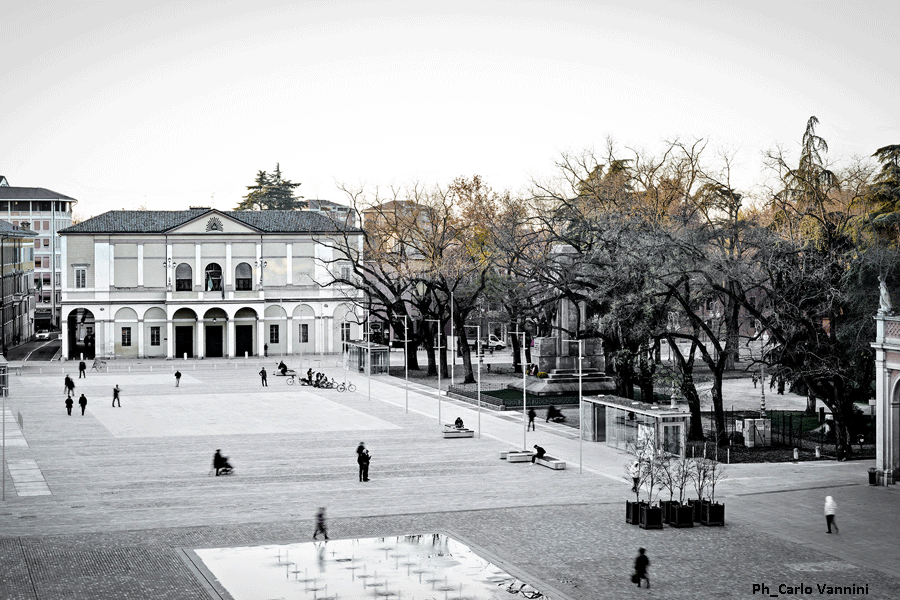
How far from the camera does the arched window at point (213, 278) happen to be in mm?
90875

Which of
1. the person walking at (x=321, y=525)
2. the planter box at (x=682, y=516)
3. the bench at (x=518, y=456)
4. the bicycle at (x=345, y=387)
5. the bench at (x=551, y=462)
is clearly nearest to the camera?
the person walking at (x=321, y=525)

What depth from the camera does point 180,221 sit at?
91.5 m

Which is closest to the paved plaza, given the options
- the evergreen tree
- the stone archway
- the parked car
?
the stone archway

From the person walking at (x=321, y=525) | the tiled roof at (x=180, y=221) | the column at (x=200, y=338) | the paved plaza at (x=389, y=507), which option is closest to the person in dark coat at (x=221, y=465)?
the paved plaza at (x=389, y=507)

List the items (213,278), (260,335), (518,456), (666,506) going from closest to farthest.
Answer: (666,506)
(518,456)
(213,278)
(260,335)

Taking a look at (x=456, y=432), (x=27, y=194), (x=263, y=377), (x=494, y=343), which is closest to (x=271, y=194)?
(x=27, y=194)

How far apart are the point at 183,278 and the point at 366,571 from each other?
70.5m

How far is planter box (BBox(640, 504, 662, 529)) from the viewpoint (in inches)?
1113

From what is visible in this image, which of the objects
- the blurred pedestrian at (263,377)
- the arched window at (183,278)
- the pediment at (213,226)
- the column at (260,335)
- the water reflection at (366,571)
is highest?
the pediment at (213,226)

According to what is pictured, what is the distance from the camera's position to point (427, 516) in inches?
1175

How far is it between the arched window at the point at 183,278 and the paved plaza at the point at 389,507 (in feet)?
125

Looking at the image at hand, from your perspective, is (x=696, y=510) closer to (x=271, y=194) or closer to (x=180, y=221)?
(x=180, y=221)

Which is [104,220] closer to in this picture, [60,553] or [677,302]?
[677,302]

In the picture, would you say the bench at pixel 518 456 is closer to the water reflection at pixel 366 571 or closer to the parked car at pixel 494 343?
the water reflection at pixel 366 571
